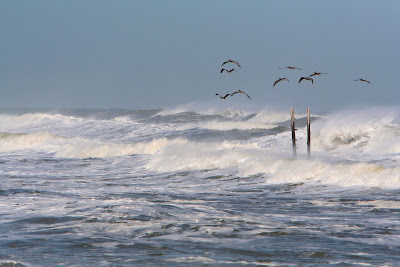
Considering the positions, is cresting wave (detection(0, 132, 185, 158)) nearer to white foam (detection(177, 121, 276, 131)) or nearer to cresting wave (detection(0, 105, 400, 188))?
cresting wave (detection(0, 105, 400, 188))

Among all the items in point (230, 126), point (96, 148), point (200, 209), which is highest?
point (230, 126)

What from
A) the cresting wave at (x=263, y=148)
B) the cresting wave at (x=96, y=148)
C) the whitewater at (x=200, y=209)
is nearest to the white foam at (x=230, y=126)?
the cresting wave at (x=263, y=148)

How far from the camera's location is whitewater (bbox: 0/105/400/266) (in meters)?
9.64

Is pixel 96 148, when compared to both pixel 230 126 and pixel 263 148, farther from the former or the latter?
pixel 230 126

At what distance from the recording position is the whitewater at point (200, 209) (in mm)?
9641

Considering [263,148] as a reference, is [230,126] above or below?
above

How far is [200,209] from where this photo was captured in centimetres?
1406

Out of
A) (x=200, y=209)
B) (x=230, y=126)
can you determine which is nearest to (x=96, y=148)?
(x=200, y=209)

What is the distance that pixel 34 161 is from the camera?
30.3m

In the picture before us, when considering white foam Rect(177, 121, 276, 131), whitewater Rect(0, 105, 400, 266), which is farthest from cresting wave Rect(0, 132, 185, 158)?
white foam Rect(177, 121, 276, 131)

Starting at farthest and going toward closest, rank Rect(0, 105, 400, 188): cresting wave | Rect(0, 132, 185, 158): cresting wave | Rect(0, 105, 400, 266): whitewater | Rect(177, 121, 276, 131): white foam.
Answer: Rect(177, 121, 276, 131): white foam → Rect(0, 132, 185, 158): cresting wave → Rect(0, 105, 400, 188): cresting wave → Rect(0, 105, 400, 266): whitewater

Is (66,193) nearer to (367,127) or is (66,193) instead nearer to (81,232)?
(81,232)

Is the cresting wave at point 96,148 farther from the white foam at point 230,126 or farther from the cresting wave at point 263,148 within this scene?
the white foam at point 230,126

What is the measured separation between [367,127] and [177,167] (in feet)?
52.3
